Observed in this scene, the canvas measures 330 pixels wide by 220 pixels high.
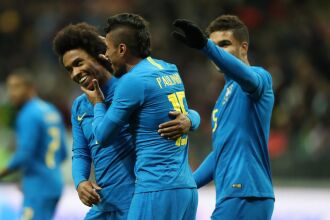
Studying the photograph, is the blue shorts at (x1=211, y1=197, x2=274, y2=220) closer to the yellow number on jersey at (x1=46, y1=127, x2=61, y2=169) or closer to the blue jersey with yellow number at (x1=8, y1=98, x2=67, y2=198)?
the blue jersey with yellow number at (x1=8, y1=98, x2=67, y2=198)

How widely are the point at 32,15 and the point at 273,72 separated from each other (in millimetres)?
4664

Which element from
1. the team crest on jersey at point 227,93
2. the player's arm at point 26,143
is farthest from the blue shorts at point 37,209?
the team crest on jersey at point 227,93

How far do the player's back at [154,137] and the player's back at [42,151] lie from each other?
3.47 meters

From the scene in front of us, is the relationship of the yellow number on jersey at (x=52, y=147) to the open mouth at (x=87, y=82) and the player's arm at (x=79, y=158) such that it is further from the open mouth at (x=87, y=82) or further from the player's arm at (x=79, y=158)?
the open mouth at (x=87, y=82)

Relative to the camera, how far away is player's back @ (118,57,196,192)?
14.9ft

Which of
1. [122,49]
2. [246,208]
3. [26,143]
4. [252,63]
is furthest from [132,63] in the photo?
[252,63]

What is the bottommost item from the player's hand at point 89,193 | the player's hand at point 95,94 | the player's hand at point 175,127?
the player's hand at point 89,193

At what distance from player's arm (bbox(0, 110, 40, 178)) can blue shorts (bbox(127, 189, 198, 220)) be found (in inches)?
138

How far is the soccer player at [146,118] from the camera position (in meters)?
4.53

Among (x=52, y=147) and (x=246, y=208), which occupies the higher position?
(x=52, y=147)

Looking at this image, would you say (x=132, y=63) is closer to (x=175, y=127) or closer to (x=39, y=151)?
(x=175, y=127)

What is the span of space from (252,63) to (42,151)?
16.3 ft

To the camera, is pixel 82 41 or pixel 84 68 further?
pixel 82 41

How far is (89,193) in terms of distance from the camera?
4.82 meters
